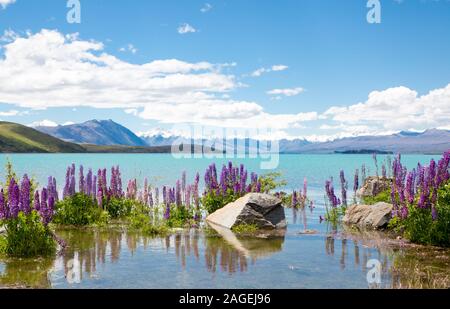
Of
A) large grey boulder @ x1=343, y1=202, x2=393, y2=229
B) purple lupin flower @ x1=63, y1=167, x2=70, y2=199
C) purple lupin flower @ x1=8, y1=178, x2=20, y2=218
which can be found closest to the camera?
purple lupin flower @ x1=8, y1=178, x2=20, y2=218

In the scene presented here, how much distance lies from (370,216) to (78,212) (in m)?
14.4

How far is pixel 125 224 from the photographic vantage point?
2320cm

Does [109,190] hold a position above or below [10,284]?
above

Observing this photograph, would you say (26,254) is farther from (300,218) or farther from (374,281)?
(300,218)

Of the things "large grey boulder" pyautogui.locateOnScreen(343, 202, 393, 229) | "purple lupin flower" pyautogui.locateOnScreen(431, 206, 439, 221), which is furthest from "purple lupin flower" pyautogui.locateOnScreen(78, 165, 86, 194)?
"purple lupin flower" pyautogui.locateOnScreen(431, 206, 439, 221)

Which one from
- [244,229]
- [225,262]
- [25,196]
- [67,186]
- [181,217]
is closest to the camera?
[25,196]

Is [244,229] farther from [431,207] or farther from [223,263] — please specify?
[431,207]

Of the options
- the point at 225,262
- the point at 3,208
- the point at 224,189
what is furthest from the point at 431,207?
the point at 3,208

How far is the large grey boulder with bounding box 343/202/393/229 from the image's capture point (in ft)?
74.5

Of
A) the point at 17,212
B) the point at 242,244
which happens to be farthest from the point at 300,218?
the point at 17,212

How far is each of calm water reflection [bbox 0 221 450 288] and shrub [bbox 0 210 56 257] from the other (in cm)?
61

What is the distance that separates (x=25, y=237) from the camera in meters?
15.6

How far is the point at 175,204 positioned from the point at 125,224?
2.89 m

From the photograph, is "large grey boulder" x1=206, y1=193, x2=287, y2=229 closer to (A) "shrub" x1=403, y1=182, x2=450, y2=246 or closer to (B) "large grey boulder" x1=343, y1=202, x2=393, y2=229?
(B) "large grey boulder" x1=343, y1=202, x2=393, y2=229
